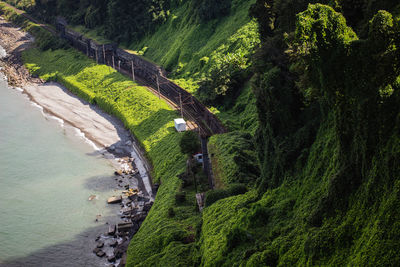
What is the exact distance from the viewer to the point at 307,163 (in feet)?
84.3

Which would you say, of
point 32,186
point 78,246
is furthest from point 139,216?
point 32,186

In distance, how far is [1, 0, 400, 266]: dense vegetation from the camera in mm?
17953

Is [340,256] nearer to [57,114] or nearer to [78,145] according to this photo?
[78,145]

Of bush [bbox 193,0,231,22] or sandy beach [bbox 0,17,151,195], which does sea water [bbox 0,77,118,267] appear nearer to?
sandy beach [bbox 0,17,151,195]

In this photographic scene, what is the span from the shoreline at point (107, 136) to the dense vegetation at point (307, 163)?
3047 mm

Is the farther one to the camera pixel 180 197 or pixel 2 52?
pixel 2 52

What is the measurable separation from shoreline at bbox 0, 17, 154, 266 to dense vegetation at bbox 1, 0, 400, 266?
3.05 metres

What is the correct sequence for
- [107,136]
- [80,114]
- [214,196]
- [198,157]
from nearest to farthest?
[214,196] → [198,157] → [107,136] → [80,114]

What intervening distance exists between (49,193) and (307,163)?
32226 mm

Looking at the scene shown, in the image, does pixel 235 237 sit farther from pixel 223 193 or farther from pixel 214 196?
pixel 214 196

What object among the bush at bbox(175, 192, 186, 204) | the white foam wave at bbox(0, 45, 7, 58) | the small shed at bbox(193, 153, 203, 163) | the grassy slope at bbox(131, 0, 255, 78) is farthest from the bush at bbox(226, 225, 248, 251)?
the white foam wave at bbox(0, 45, 7, 58)

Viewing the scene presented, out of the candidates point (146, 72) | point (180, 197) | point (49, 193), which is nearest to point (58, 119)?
point (146, 72)

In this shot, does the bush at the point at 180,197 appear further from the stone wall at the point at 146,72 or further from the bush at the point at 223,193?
the stone wall at the point at 146,72

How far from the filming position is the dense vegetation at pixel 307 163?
18.0m
